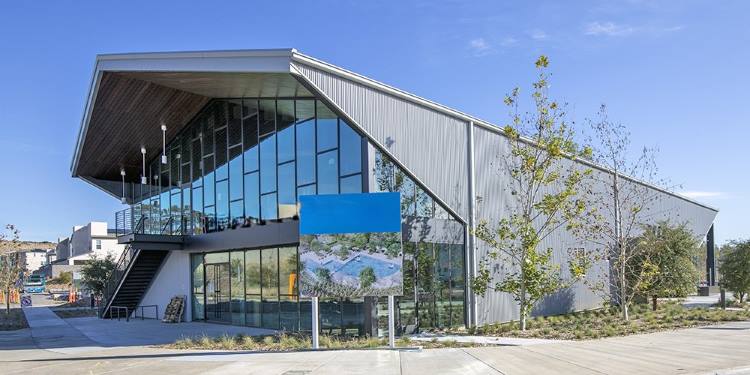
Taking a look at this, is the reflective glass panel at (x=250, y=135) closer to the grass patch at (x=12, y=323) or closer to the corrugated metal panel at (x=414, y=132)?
the corrugated metal panel at (x=414, y=132)

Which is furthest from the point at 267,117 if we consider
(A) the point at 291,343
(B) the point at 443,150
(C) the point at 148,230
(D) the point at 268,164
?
(C) the point at 148,230

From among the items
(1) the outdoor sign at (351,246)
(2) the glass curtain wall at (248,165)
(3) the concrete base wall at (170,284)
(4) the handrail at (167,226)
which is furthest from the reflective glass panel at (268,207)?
(4) the handrail at (167,226)

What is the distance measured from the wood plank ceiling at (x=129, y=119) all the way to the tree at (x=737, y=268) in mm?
21428

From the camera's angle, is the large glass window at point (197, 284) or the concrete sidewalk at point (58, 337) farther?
the large glass window at point (197, 284)

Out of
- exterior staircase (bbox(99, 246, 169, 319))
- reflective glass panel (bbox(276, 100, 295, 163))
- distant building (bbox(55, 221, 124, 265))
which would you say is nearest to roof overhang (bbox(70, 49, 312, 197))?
reflective glass panel (bbox(276, 100, 295, 163))

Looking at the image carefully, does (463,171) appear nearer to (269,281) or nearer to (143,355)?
(269,281)

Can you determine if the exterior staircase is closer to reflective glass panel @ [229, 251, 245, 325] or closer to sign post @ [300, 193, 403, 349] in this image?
reflective glass panel @ [229, 251, 245, 325]

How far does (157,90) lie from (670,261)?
19211 mm

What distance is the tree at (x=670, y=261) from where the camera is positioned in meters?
22.3

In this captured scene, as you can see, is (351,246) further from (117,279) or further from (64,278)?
(64,278)

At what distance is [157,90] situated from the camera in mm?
20125

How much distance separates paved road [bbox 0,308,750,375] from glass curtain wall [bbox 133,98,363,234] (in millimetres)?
5578

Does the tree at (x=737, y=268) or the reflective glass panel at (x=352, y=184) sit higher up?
the reflective glass panel at (x=352, y=184)

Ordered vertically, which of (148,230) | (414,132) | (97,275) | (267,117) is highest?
(267,117)
